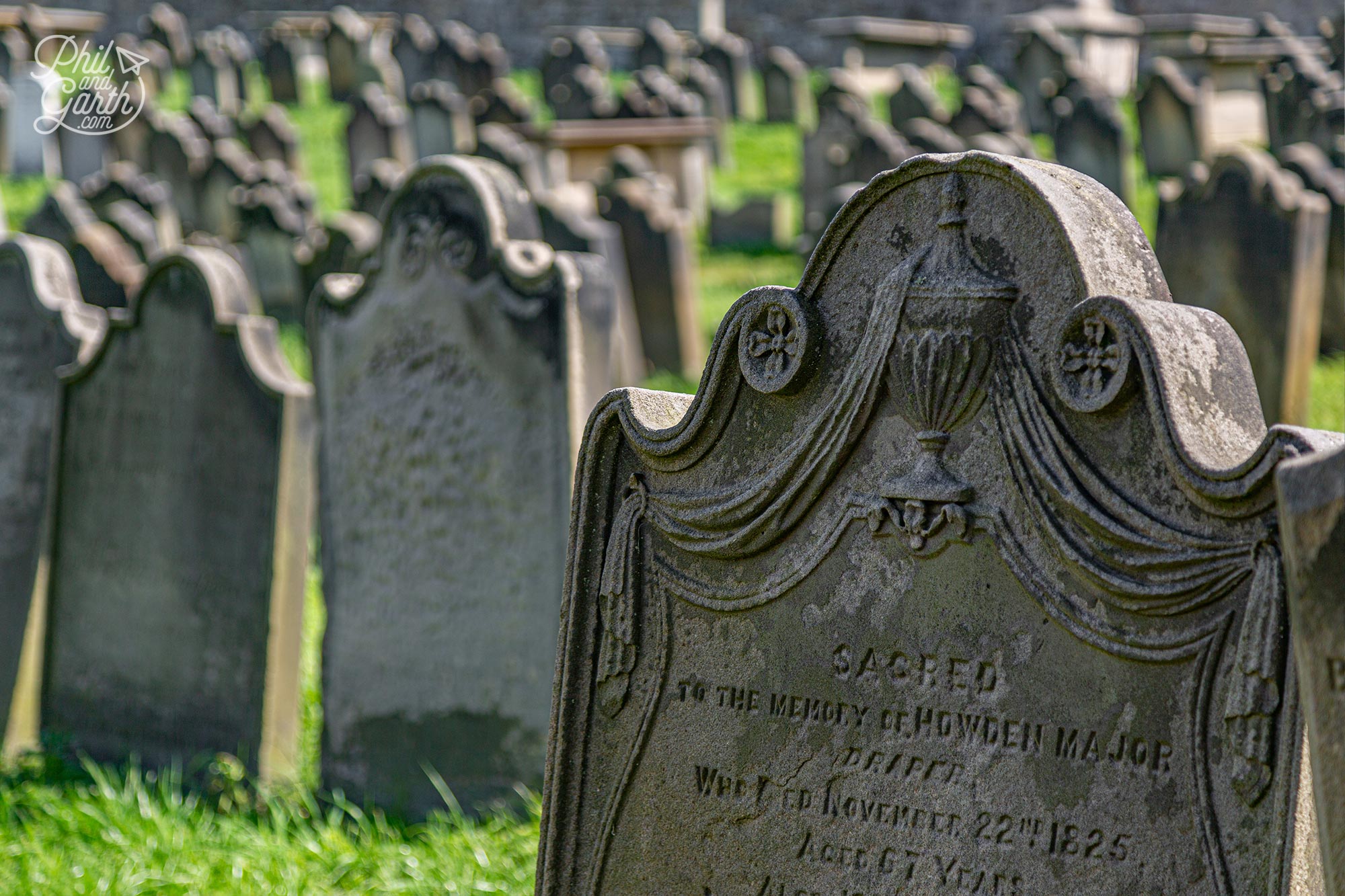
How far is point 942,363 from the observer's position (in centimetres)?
234

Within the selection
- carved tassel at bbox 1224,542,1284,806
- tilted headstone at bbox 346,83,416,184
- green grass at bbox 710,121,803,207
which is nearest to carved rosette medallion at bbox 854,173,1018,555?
carved tassel at bbox 1224,542,1284,806

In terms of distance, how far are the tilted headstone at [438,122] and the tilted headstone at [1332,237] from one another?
10503mm

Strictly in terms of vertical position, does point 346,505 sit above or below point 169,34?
below

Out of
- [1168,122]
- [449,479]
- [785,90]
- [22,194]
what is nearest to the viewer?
[449,479]

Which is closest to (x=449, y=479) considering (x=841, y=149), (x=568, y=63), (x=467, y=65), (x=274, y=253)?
(x=274, y=253)

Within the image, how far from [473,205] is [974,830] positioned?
2498 mm

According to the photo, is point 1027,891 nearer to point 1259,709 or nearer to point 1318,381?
point 1259,709

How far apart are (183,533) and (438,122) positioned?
13.1 meters

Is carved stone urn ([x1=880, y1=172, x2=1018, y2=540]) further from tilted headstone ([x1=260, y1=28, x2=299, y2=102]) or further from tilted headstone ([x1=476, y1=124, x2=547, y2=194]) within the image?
tilted headstone ([x1=260, y1=28, x2=299, y2=102])

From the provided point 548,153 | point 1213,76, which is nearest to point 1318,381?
point 548,153

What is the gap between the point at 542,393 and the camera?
4133 millimetres

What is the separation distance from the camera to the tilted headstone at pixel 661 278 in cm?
952

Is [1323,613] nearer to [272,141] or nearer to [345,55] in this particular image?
[272,141]

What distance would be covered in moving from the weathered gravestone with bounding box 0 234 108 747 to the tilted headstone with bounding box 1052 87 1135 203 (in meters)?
9.84
